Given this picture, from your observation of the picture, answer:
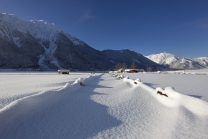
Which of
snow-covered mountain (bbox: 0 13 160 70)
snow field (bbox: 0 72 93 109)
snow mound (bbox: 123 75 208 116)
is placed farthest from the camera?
snow-covered mountain (bbox: 0 13 160 70)

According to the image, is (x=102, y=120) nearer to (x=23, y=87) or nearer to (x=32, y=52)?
(x=23, y=87)

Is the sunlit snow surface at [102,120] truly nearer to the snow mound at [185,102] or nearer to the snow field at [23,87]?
the snow mound at [185,102]

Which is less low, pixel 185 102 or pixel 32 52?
pixel 32 52

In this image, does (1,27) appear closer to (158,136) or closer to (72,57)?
(72,57)

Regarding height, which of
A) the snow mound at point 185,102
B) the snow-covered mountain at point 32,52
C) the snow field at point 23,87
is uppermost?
the snow-covered mountain at point 32,52

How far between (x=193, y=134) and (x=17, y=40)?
19924 cm

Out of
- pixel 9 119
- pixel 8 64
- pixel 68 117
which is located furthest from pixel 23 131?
pixel 8 64

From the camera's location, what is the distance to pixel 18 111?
3.68m

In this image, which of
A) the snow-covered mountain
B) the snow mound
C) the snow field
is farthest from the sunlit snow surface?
the snow-covered mountain

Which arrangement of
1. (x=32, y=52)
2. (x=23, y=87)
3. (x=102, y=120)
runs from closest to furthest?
1. (x=102, y=120)
2. (x=23, y=87)
3. (x=32, y=52)

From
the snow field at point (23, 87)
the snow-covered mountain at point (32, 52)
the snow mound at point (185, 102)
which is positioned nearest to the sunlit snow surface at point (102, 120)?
the snow mound at point (185, 102)

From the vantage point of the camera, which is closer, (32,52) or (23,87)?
(23,87)

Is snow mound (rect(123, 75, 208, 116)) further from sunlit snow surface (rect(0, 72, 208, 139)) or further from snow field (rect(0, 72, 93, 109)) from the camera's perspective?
snow field (rect(0, 72, 93, 109))

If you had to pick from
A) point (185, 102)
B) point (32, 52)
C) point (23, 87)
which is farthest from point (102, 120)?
point (32, 52)
